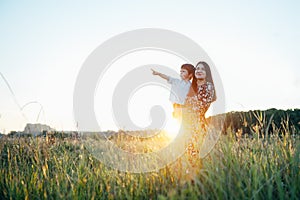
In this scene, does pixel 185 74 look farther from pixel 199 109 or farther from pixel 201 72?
pixel 199 109

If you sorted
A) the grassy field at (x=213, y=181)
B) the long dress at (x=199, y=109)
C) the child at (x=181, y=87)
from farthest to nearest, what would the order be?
the child at (x=181, y=87), the long dress at (x=199, y=109), the grassy field at (x=213, y=181)

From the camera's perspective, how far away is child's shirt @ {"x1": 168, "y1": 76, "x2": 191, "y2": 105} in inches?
284

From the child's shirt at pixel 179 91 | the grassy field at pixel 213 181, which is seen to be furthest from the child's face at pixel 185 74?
the grassy field at pixel 213 181

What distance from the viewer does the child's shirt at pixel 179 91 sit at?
7.20m

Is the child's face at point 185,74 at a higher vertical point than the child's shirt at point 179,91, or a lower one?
higher

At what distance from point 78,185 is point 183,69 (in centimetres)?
444

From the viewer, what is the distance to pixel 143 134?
5.75m

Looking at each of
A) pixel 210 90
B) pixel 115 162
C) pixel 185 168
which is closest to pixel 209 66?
pixel 210 90

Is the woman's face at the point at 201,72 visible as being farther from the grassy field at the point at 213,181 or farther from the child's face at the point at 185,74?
the grassy field at the point at 213,181

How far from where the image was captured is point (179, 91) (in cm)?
744

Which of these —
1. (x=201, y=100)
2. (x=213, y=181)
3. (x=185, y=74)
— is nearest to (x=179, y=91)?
(x=185, y=74)

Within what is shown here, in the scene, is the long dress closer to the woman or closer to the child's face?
the woman

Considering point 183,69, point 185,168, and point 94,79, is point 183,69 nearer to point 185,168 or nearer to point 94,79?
point 94,79

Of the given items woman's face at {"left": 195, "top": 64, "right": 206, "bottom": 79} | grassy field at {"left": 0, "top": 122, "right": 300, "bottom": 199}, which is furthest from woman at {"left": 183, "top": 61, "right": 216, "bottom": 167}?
grassy field at {"left": 0, "top": 122, "right": 300, "bottom": 199}
